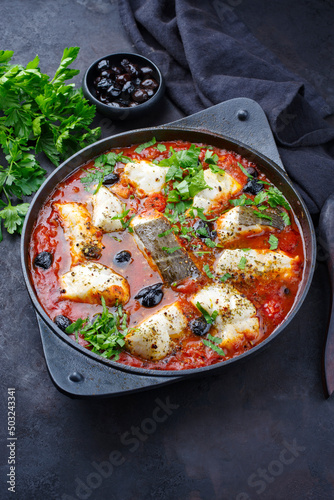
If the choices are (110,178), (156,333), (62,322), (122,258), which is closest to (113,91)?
(110,178)

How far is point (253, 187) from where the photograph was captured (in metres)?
4.30

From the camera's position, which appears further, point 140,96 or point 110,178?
point 140,96

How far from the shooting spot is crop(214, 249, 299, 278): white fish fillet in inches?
153

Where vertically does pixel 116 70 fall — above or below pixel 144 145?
above

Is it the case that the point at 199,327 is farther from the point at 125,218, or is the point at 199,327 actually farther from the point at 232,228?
the point at 125,218

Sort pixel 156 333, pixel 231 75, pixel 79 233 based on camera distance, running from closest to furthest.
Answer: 1. pixel 156 333
2. pixel 79 233
3. pixel 231 75

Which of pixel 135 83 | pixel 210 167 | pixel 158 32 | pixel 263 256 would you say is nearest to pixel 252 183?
pixel 210 167

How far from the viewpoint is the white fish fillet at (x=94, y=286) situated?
12.1 ft

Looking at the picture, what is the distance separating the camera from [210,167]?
430cm

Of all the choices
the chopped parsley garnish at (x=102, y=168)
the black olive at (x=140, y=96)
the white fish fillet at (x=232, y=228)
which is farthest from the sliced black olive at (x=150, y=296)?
the black olive at (x=140, y=96)

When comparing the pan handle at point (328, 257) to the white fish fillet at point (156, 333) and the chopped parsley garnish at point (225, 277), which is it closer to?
the chopped parsley garnish at point (225, 277)

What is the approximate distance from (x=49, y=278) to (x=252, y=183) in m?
1.86

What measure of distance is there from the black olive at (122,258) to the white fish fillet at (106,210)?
0.77 feet

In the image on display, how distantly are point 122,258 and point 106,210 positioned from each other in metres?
0.42
